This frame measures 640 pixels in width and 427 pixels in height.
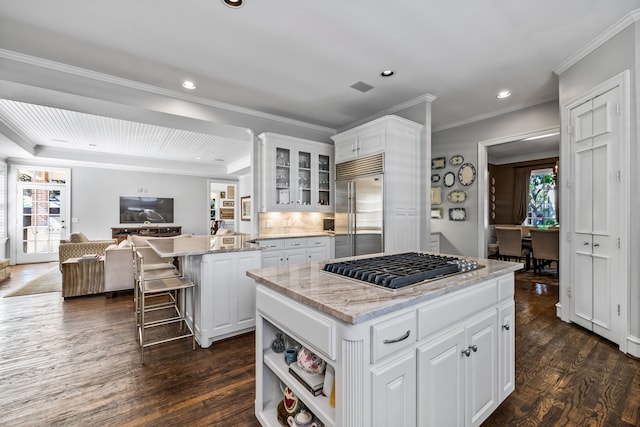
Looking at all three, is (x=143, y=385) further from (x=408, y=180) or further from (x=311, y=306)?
(x=408, y=180)

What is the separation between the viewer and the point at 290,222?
486 cm

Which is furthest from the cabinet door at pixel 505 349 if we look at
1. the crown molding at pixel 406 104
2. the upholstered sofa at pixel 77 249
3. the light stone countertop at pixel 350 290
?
the upholstered sofa at pixel 77 249

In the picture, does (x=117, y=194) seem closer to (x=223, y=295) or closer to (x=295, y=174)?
(x=295, y=174)

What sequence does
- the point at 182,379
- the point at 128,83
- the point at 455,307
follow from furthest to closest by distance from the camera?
the point at 128,83 < the point at 182,379 < the point at 455,307

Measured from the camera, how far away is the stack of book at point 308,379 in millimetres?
1242

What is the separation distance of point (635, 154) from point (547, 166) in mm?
5751

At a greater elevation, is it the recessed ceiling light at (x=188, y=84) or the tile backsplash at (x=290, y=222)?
the recessed ceiling light at (x=188, y=84)

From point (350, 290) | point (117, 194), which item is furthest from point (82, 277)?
point (117, 194)

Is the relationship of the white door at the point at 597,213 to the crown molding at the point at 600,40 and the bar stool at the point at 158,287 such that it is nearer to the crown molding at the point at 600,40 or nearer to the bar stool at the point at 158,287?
the crown molding at the point at 600,40

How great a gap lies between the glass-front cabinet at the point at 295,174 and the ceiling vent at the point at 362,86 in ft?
4.14

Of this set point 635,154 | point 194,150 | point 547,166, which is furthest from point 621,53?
point 194,150

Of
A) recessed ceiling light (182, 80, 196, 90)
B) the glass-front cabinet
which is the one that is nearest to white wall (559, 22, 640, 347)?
the glass-front cabinet

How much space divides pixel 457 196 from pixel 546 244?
1912 mm

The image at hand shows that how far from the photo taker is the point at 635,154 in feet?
7.90
